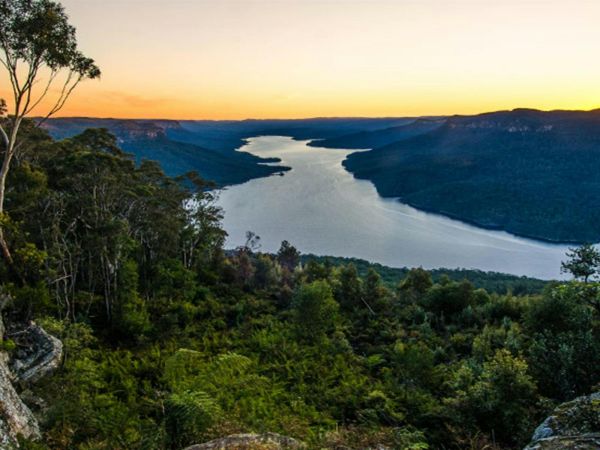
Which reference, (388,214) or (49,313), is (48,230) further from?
(388,214)

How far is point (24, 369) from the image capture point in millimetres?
10680

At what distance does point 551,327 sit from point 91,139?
82.2 feet

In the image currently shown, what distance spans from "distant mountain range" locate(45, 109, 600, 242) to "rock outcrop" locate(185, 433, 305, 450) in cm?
10579

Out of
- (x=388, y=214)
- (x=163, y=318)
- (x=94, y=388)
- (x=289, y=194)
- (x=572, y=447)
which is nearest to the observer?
(x=572, y=447)

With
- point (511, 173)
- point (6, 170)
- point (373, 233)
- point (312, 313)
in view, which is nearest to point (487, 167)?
point (511, 173)

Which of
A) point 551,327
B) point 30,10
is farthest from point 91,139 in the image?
point 551,327

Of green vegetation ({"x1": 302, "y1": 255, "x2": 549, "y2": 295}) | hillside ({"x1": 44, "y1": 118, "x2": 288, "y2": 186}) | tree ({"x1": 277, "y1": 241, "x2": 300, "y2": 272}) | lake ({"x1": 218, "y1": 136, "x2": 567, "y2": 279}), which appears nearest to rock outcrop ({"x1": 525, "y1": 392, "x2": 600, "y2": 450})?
tree ({"x1": 277, "y1": 241, "x2": 300, "y2": 272})

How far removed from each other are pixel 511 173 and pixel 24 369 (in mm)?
139441

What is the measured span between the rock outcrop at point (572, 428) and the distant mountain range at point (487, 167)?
10367 cm

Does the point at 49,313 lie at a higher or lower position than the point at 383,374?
higher

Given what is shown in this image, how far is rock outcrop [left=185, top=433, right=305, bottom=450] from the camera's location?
5.12m

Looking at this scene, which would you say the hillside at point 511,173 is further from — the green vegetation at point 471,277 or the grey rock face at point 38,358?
the grey rock face at point 38,358

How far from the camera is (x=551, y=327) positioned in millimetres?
15883

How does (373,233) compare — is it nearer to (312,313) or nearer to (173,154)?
(312,313)
